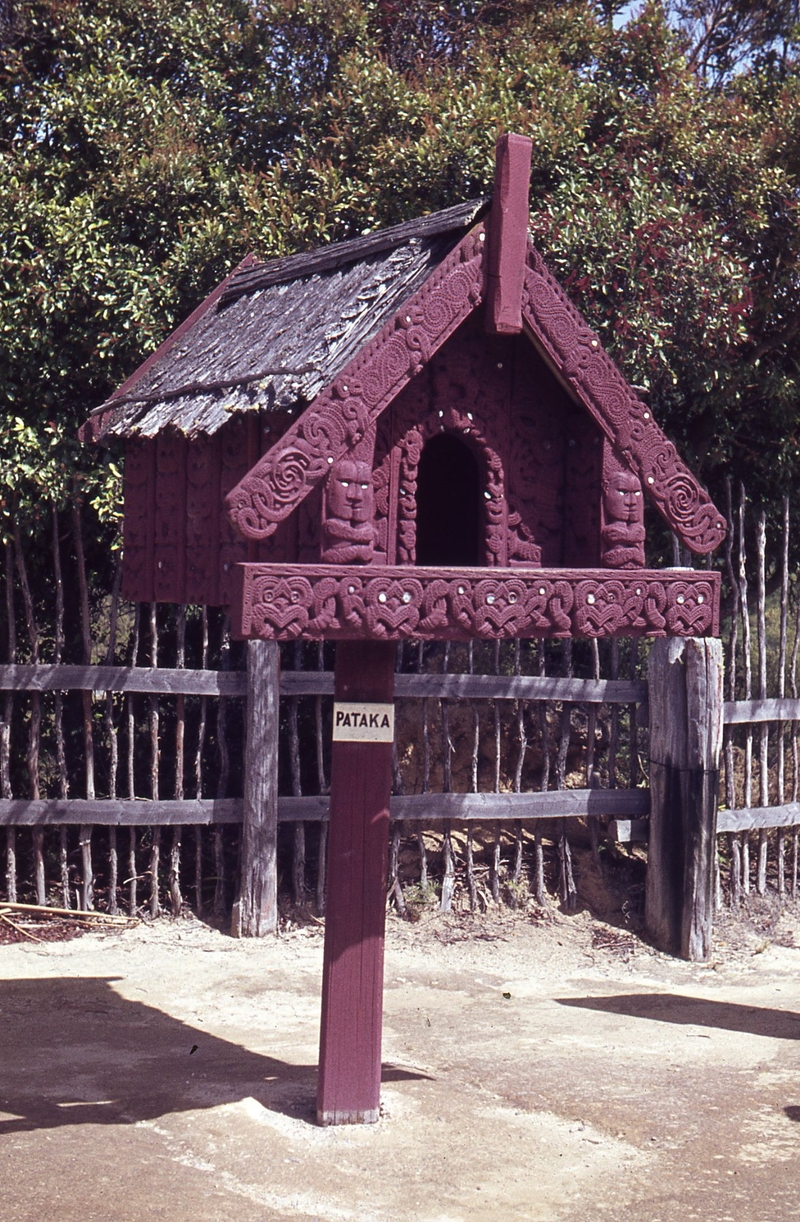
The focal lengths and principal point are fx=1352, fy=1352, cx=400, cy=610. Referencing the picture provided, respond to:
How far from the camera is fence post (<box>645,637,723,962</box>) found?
27.1 ft

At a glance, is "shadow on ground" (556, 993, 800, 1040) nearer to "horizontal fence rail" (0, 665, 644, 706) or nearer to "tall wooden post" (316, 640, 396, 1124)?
"horizontal fence rail" (0, 665, 644, 706)

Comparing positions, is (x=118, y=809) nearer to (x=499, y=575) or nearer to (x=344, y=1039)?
(x=344, y=1039)

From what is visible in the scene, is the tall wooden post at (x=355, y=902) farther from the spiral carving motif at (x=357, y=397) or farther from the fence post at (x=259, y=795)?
the fence post at (x=259, y=795)

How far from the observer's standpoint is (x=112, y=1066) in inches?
236

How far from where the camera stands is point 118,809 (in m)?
7.98

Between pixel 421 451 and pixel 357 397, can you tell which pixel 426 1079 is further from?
pixel 357 397

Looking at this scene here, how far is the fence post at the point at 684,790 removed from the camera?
27.1 ft

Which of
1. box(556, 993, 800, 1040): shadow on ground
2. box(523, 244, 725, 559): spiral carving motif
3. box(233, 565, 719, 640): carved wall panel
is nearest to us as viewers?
box(233, 565, 719, 640): carved wall panel

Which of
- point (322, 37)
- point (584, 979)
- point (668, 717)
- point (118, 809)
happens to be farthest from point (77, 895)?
point (322, 37)

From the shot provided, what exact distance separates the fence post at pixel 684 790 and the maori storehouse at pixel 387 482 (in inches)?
129

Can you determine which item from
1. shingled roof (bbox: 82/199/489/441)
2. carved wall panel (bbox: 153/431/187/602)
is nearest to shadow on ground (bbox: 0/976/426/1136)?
carved wall panel (bbox: 153/431/187/602)

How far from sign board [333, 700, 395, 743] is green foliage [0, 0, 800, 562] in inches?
123

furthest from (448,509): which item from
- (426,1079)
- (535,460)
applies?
(426,1079)

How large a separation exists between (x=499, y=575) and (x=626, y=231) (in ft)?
15.0
